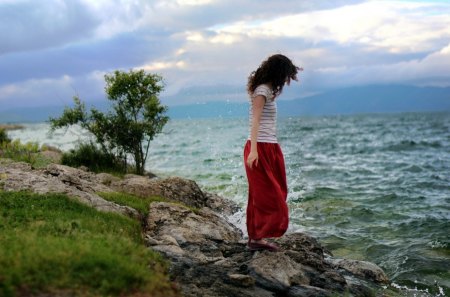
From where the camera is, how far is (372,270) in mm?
11203

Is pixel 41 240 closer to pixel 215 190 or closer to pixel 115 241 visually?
pixel 115 241

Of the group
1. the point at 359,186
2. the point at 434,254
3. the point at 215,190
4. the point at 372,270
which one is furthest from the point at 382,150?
the point at 372,270

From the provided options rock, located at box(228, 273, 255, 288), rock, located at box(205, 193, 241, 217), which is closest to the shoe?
rock, located at box(228, 273, 255, 288)

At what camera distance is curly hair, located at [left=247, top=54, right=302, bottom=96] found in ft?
29.9

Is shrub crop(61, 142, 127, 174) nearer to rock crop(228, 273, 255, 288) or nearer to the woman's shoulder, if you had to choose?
the woman's shoulder

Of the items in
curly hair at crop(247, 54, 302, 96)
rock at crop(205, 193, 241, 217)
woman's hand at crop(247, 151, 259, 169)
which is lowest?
rock at crop(205, 193, 241, 217)

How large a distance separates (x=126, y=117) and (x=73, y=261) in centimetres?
1328

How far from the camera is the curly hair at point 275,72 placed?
29.9 feet

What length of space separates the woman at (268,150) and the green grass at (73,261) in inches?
92.6

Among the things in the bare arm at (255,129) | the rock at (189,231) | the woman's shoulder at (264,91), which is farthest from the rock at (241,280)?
the woman's shoulder at (264,91)

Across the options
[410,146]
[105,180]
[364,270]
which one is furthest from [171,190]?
[410,146]

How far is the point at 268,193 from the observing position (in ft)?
30.2

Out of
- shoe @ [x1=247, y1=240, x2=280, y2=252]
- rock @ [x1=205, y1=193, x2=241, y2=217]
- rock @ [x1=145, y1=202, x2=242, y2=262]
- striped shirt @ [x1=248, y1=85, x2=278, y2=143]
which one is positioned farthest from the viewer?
rock @ [x1=205, y1=193, x2=241, y2=217]

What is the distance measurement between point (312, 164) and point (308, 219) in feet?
57.5
